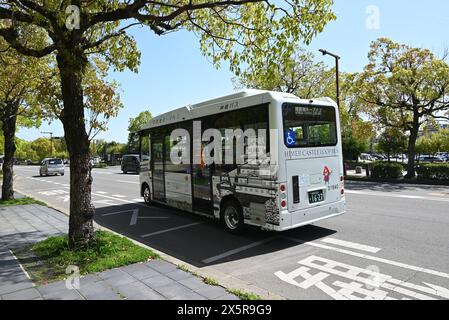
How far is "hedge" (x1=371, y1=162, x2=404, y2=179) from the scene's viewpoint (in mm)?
20109

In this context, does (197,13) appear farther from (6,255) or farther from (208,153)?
(6,255)

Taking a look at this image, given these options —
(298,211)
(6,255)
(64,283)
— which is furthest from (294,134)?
(6,255)

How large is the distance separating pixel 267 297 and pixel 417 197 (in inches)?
409

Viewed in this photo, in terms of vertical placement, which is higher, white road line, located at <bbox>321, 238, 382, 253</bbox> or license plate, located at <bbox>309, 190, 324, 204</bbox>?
license plate, located at <bbox>309, 190, 324, 204</bbox>

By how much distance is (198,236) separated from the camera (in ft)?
25.1

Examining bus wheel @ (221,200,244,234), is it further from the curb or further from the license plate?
the curb

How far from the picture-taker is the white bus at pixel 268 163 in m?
6.51

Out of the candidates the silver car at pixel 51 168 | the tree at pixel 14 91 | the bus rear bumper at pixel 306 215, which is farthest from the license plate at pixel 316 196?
the silver car at pixel 51 168

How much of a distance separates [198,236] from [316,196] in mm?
2847

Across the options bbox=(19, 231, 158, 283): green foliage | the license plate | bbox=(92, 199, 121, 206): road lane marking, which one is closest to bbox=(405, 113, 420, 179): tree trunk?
the license plate

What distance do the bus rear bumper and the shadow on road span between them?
1.37 ft

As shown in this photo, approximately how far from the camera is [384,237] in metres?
6.89

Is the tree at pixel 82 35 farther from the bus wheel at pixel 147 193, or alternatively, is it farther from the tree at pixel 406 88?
the tree at pixel 406 88

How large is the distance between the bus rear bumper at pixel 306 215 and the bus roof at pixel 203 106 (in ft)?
7.74
